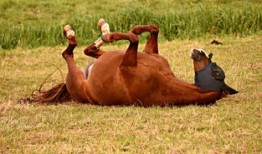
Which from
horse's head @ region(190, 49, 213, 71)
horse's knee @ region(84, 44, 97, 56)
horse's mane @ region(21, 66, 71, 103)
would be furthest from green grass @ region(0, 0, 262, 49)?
horse's head @ region(190, 49, 213, 71)

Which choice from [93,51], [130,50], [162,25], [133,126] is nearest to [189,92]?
[130,50]

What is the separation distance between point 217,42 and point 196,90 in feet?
20.9

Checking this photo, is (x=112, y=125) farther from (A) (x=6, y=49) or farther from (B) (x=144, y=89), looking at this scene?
(A) (x=6, y=49)

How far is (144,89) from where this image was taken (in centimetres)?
609

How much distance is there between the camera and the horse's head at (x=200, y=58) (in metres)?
6.04

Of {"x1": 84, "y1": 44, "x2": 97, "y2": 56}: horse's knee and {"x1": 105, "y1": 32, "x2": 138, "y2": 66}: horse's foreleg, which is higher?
{"x1": 105, "y1": 32, "x2": 138, "y2": 66}: horse's foreleg

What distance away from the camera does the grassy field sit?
4684 millimetres

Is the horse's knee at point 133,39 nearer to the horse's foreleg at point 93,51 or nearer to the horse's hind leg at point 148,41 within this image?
the horse's hind leg at point 148,41

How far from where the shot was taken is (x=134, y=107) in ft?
20.3

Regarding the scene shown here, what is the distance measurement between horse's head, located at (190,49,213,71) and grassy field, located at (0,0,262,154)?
403mm

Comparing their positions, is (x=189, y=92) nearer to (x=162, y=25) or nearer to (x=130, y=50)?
(x=130, y=50)

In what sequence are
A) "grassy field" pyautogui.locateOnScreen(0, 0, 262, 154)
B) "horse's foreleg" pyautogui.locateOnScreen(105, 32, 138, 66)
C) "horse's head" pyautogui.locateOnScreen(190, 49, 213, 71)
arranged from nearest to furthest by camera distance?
"grassy field" pyautogui.locateOnScreen(0, 0, 262, 154) → "horse's head" pyautogui.locateOnScreen(190, 49, 213, 71) → "horse's foreleg" pyautogui.locateOnScreen(105, 32, 138, 66)

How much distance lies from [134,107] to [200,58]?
2.59 ft

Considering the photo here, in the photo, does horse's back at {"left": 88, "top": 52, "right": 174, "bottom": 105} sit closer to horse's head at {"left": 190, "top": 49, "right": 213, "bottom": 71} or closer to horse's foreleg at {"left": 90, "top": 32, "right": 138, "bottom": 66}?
horse's foreleg at {"left": 90, "top": 32, "right": 138, "bottom": 66}
